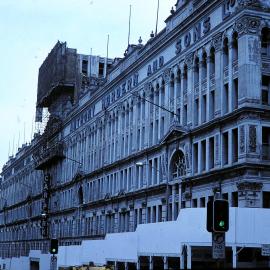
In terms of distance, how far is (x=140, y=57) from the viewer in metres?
55.3

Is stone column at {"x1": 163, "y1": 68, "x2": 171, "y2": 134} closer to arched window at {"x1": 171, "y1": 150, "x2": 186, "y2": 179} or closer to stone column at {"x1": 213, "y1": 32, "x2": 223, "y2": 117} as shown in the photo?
arched window at {"x1": 171, "y1": 150, "x2": 186, "y2": 179}

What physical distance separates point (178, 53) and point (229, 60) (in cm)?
864

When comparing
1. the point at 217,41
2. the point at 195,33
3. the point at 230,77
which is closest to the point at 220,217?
the point at 230,77

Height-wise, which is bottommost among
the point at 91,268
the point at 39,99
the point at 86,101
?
the point at 91,268

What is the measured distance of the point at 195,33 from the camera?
146ft

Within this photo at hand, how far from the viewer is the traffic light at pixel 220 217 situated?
13320mm

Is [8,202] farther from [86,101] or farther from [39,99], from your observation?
[86,101]

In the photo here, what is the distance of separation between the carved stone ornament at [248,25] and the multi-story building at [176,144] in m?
0.06

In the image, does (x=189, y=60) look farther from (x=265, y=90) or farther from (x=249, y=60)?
(x=265, y=90)

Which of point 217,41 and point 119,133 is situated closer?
point 217,41

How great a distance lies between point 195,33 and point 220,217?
32483mm

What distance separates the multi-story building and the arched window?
11cm

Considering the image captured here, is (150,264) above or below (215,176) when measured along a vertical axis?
below

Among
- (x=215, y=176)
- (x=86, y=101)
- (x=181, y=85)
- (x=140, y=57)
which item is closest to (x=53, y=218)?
(x=86, y=101)
